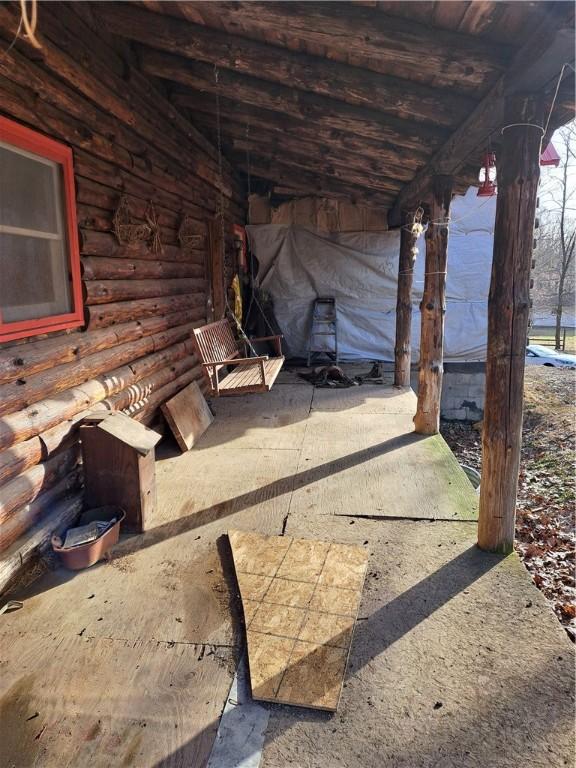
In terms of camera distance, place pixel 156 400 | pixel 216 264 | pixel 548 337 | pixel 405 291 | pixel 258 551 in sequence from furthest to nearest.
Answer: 1. pixel 548 337
2. pixel 216 264
3. pixel 405 291
4. pixel 156 400
5. pixel 258 551

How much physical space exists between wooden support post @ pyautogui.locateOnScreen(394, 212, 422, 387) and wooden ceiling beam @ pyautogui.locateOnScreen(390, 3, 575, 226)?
2.24 metres

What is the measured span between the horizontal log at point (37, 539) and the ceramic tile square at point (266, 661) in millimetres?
1247

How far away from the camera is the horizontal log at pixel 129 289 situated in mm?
A: 3528

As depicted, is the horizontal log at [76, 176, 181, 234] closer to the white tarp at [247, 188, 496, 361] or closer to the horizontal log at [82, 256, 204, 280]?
the horizontal log at [82, 256, 204, 280]

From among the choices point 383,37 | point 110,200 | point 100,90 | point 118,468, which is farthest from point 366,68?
point 118,468

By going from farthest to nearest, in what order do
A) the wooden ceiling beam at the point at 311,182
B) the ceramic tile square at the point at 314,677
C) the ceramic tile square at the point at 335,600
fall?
the wooden ceiling beam at the point at 311,182 < the ceramic tile square at the point at 335,600 < the ceramic tile square at the point at 314,677

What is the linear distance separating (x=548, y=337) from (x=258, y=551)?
19552 mm

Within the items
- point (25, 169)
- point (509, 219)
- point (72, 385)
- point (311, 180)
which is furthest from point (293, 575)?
point (311, 180)

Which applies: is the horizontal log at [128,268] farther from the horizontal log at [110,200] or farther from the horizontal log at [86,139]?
the horizontal log at [86,139]

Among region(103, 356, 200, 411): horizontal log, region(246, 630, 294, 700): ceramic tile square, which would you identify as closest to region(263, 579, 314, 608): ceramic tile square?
region(246, 630, 294, 700): ceramic tile square

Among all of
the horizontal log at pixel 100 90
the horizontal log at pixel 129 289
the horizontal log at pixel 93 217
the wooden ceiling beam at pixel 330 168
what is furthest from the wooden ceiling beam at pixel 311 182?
the horizontal log at pixel 93 217

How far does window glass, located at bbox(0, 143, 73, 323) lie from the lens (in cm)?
273

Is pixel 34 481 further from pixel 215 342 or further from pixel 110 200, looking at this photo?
pixel 215 342

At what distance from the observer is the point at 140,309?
436cm
